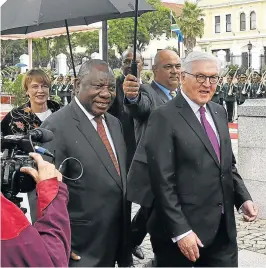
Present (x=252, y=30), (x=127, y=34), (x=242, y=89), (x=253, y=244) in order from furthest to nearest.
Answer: (x=127, y=34)
(x=252, y=30)
(x=242, y=89)
(x=253, y=244)

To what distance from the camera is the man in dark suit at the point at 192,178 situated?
3.11 m

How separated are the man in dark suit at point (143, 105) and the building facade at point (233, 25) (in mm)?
55986

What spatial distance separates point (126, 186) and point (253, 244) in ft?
8.30

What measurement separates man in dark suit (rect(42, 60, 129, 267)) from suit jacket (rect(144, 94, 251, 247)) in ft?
0.75

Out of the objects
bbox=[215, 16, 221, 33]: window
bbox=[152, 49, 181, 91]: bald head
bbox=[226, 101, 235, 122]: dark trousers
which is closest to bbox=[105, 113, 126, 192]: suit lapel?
bbox=[152, 49, 181, 91]: bald head

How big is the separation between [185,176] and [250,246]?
2.47 metres

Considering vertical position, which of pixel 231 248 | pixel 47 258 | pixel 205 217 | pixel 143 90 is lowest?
pixel 231 248

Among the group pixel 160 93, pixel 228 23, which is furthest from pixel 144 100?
pixel 228 23

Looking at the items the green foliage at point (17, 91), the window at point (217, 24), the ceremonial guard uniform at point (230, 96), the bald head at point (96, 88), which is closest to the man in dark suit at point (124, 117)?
the bald head at point (96, 88)

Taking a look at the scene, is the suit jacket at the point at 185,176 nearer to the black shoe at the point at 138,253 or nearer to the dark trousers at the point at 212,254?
the dark trousers at the point at 212,254

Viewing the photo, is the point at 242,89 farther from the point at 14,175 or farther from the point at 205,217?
the point at 14,175

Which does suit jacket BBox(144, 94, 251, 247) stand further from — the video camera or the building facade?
the building facade

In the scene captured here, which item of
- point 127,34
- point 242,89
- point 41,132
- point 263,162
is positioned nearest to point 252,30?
point 127,34

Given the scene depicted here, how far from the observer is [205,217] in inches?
125
